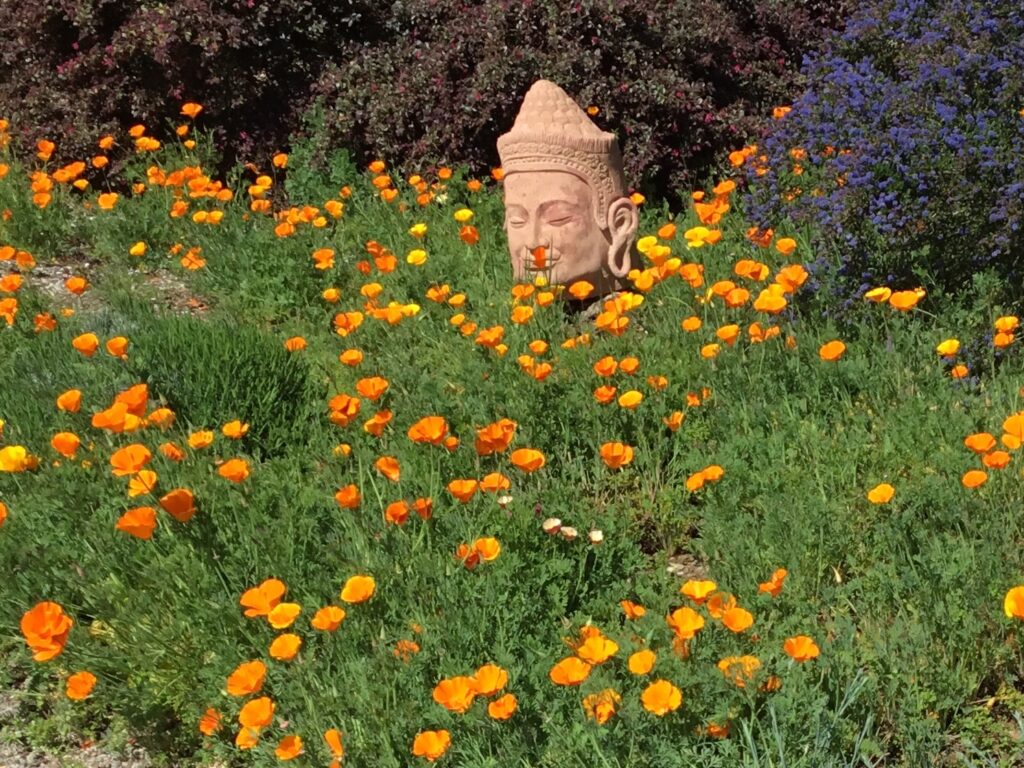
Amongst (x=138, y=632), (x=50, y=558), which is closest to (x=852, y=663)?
(x=138, y=632)

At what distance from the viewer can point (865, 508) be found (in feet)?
11.1

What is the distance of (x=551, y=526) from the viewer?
3.27 m

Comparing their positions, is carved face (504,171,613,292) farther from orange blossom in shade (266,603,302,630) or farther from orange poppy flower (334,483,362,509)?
orange blossom in shade (266,603,302,630)

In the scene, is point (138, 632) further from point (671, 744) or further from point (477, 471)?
point (671, 744)

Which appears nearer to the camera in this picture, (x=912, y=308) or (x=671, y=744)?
(x=671, y=744)

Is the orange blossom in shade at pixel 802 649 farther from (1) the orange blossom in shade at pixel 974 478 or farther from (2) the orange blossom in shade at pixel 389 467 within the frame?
(2) the orange blossom in shade at pixel 389 467

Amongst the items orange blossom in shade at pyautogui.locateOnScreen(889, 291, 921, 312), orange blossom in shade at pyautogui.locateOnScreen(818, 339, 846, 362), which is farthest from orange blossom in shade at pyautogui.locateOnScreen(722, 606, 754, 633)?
orange blossom in shade at pyautogui.locateOnScreen(889, 291, 921, 312)

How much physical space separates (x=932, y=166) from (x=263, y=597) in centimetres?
272

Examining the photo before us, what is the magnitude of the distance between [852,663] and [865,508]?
720mm

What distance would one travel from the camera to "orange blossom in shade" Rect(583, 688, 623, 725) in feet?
8.23

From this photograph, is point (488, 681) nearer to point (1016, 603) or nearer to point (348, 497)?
point (348, 497)

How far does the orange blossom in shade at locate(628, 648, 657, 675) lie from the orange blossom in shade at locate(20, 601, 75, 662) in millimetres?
1274

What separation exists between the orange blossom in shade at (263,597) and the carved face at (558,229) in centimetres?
230

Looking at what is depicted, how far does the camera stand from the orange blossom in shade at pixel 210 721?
275 cm
